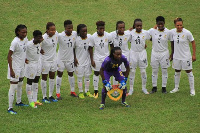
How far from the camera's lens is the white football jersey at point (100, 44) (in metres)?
14.3

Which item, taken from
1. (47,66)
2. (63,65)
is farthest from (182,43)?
(47,66)

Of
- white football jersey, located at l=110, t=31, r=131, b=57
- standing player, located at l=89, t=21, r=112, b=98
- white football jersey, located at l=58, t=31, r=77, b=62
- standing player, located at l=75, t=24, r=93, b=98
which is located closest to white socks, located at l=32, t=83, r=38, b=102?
white football jersey, located at l=58, t=31, r=77, b=62

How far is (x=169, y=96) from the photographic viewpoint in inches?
569

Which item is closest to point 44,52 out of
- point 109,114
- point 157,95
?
point 109,114

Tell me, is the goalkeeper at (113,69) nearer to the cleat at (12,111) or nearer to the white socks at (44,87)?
the white socks at (44,87)

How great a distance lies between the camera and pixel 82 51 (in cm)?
1453

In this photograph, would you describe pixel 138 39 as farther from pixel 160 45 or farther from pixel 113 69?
pixel 113 69

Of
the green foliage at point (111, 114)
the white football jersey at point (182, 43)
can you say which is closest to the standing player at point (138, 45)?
the white football jersey at point (182, 43)

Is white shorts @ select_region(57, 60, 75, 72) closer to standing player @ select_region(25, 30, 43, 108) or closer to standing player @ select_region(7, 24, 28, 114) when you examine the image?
standing player @ select_region(25, 30, 43, 108)

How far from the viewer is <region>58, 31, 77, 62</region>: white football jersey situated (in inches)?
561

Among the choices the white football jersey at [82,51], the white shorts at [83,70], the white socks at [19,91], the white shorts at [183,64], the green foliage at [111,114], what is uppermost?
the white football jersey at [82,51]

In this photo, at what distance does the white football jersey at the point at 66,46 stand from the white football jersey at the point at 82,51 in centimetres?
17

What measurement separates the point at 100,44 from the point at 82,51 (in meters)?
0.64

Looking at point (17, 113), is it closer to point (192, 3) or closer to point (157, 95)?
point (157, 95)
